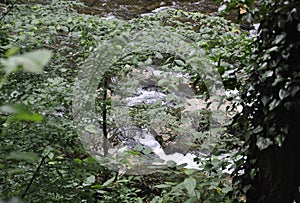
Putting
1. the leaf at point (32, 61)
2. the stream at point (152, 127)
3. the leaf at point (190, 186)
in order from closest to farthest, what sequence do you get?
the leaf at point (32, 61) < the leaf at point (190, 186) < the stream at point (152, 127)

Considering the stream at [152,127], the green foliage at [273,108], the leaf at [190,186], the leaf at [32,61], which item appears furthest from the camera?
the stream at [152,127]

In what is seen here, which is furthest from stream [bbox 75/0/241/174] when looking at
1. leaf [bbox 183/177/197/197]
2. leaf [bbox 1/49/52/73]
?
leaf [bbox 1/49/52/73]

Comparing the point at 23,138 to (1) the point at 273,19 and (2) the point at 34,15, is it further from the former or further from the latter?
(1) the point at 273,19

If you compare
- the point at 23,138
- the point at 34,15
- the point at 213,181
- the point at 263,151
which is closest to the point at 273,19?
the point at 263,151

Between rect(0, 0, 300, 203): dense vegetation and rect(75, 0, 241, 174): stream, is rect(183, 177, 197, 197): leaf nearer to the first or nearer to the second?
rect(0, 0, 300, 203): dense vegetation

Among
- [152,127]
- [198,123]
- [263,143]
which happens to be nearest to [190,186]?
[263,143]

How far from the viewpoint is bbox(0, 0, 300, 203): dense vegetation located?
109 centimetres

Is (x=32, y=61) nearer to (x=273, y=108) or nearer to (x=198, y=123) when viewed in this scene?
(x=273, y=108)

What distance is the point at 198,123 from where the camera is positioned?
208cm

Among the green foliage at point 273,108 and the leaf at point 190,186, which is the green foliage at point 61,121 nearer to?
the leaf at point 190,186

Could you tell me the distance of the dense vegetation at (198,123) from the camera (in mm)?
1089

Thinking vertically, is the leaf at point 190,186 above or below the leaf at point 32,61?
below

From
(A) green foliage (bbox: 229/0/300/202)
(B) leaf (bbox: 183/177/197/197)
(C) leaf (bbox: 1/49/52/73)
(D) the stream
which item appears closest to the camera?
(C) leaf (bbox: 1/49/52/73)

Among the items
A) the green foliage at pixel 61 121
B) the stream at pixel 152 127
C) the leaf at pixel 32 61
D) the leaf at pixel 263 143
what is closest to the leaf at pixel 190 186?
the green foliage at pixel 61 121
